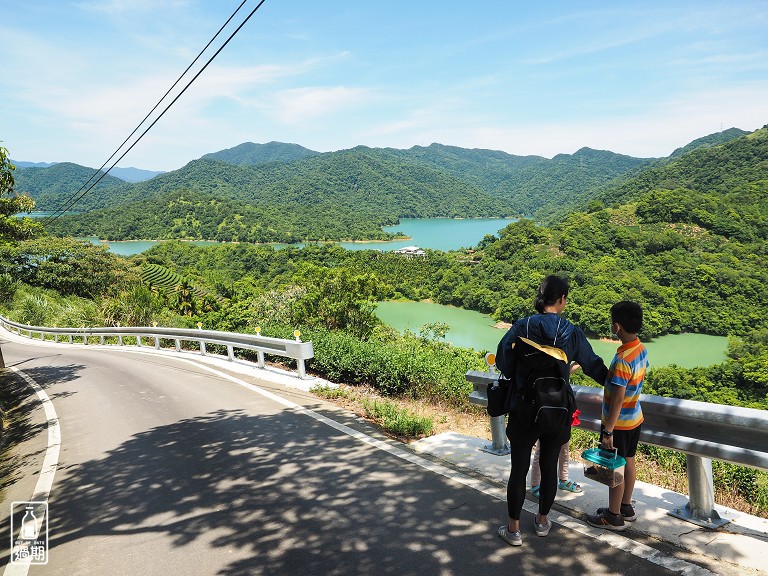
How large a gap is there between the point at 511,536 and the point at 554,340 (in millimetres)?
1312

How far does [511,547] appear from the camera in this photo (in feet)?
10.3

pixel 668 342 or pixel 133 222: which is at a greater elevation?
pixel 133 222

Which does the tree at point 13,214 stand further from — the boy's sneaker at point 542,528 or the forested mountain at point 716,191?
the forested mountain at point 716,191

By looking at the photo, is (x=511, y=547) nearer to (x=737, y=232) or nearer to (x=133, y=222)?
(x=737, y=232)

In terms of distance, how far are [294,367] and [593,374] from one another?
785cm

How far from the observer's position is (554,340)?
9.98 feet

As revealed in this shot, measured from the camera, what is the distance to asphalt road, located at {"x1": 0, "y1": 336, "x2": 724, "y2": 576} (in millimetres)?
3098


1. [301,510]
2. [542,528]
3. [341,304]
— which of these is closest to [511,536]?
[542,528]

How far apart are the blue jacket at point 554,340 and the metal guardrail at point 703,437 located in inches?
23.7

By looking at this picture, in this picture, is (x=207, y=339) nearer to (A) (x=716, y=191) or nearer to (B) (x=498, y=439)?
(B) (x=498, y=439)

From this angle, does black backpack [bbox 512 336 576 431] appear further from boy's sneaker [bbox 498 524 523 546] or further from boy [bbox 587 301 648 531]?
boy's sneaker [bbox 498 524 523 546]

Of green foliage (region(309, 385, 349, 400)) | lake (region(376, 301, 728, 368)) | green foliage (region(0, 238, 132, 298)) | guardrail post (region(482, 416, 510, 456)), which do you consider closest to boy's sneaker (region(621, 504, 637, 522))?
guardrail post (region(482, 416, 510, 456))

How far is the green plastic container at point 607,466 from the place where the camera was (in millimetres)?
3074

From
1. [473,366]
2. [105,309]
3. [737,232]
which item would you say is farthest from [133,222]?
[473,366]
